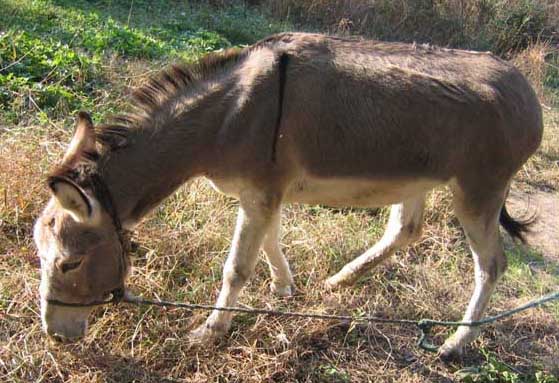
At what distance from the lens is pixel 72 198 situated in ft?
8.35

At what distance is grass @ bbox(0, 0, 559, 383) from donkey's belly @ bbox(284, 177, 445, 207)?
770 millimetres

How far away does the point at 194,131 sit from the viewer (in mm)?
3074

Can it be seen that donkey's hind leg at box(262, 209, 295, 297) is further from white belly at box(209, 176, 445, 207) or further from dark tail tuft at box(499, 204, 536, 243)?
dark tail tuft at box(499, 204, 536, 243)

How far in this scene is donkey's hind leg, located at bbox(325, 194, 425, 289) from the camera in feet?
13.1

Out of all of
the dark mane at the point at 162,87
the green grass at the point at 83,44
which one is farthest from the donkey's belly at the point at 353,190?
the green grass at the point at 83,44

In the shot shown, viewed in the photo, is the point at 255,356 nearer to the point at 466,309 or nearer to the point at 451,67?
the point at 466,309

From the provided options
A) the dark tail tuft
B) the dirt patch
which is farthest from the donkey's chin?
the dirt patch

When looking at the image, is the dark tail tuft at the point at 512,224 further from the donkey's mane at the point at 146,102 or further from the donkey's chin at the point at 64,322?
the donkey's chin at the point at 64,322

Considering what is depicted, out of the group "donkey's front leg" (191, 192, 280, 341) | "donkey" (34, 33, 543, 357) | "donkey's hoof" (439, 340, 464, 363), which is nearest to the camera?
"donkey" (34, 33, 543, 357)

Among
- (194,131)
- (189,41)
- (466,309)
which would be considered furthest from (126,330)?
(189,41)

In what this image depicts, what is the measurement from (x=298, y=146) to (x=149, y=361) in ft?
4.71

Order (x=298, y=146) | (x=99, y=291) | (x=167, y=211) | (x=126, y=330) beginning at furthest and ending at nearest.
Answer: (x=167, y=211) → (x=126, y=330) → (x=298, y=146) → (x=99, y=291)

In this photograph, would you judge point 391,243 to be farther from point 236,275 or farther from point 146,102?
point 146,102

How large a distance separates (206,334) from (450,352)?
4.80 ft
